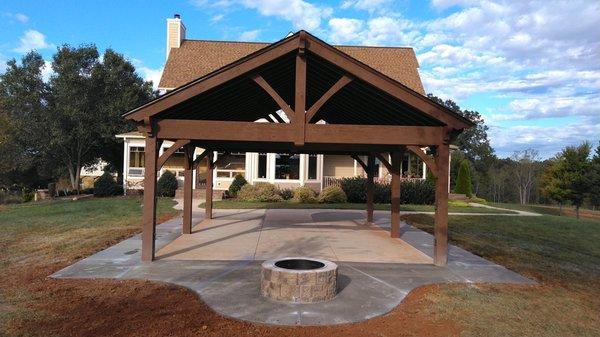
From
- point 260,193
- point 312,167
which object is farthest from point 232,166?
point 260,193

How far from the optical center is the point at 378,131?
851cm

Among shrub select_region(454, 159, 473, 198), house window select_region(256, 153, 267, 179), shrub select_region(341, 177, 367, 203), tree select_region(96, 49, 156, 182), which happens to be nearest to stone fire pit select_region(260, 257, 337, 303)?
shrub select_region(341, 177, 367, 203)

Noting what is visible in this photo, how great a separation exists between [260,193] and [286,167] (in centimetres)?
426

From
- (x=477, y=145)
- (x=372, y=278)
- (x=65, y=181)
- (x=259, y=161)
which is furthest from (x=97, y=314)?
(x=477, y=145)

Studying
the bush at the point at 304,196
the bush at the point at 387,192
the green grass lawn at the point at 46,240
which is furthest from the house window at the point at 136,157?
the bush at the point at 387,192

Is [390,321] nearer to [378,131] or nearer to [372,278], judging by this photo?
[372,278]

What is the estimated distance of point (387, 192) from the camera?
79.3 feet

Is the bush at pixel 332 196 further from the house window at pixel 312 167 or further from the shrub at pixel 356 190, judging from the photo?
the house window at pixel 312 167

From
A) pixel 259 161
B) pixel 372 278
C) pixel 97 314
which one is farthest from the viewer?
pixel 259 161

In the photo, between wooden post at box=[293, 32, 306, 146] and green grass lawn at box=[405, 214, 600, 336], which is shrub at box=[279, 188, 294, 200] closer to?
green grass lawn at box=[405, 214, 600, 336]

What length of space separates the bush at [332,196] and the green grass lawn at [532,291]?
8.92 meters

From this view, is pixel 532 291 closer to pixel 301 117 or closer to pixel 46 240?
pixel 301 117

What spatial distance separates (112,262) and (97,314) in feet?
9.81

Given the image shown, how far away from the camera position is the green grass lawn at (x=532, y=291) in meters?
5.60
